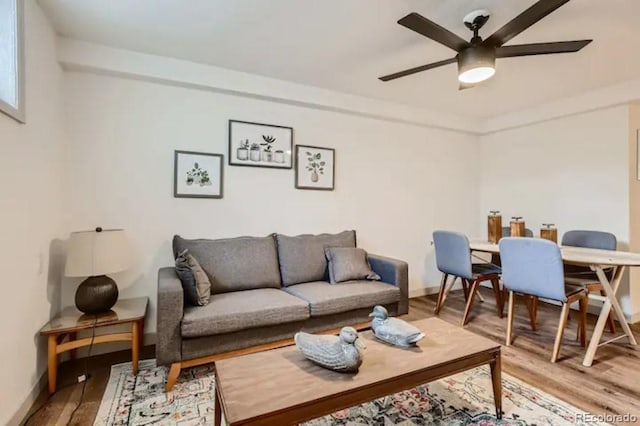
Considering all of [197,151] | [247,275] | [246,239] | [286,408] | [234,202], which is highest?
[197,151]

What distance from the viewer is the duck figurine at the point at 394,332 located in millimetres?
1693

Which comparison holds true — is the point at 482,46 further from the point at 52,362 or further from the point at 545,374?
the point at 52,362

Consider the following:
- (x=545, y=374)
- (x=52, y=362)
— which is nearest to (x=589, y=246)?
(x=545, y=374)

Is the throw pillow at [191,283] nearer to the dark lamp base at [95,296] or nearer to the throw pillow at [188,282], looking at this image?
the throw pillow at [188,282]

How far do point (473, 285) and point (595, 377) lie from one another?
3.86ft

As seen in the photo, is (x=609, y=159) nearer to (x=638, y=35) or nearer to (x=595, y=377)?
(x=638, y=35)

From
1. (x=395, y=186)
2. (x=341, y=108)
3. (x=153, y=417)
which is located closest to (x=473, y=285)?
(x=395, y=186)

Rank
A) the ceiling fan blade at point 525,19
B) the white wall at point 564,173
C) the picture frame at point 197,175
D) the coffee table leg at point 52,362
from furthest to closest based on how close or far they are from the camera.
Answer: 1. the white wall at point 564,173
2. the picture frame at point 197,175
3. the coffee table leg at point 52,362
4. the ceiling fan blade at point 525,19

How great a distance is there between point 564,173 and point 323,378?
4006mm

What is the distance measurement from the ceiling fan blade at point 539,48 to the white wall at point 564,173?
7.25ft

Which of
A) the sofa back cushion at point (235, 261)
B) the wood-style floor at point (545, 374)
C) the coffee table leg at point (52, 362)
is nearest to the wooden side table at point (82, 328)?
the coffee table leg at point (52, 362)

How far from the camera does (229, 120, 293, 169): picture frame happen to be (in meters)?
3.14

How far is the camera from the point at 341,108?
3.57 metres

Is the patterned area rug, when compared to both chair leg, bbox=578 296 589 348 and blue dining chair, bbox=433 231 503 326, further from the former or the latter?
blue dining chair, bbox=433 231 503 326
